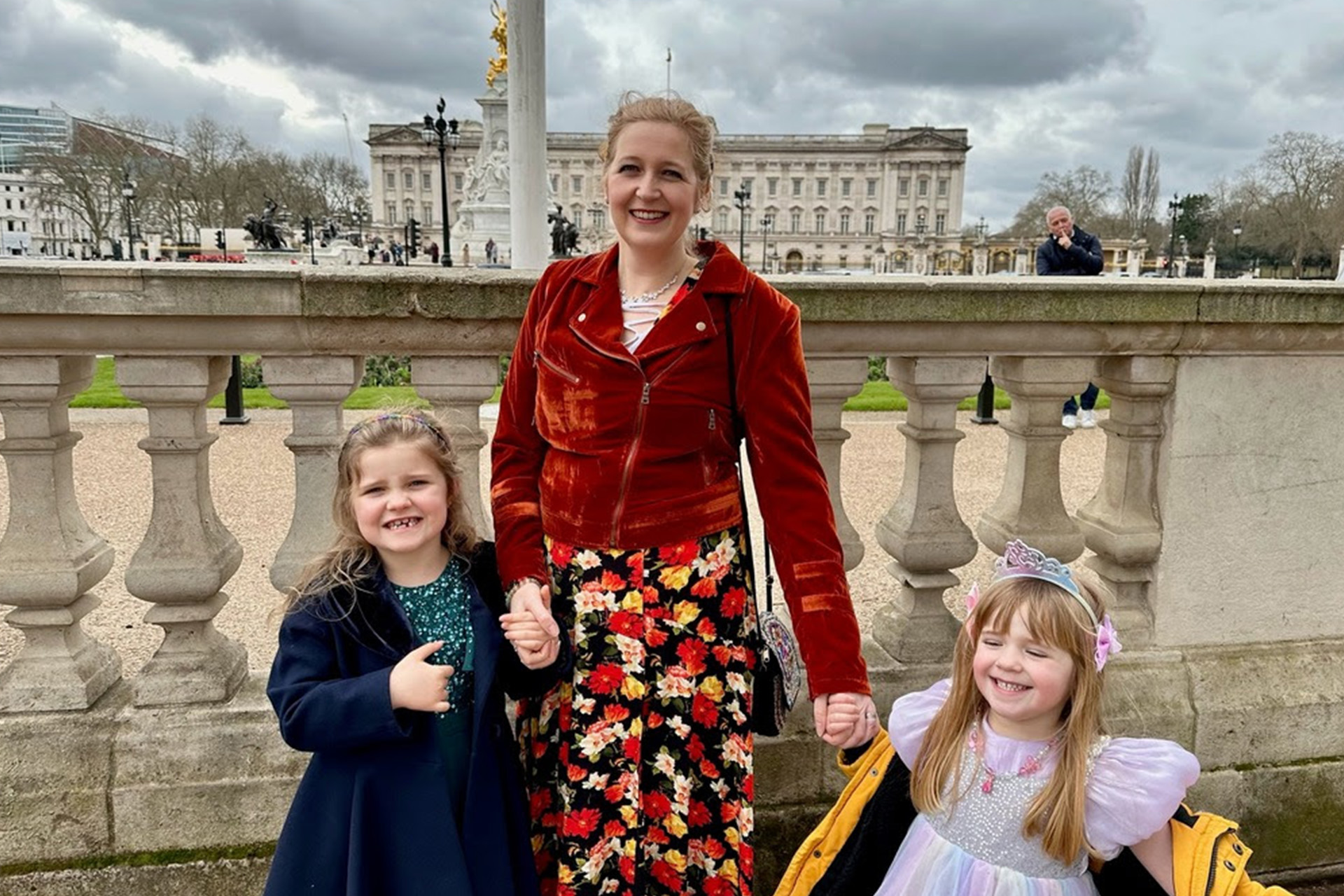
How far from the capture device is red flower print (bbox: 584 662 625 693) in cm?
200

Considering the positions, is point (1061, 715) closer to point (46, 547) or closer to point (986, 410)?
point (46, 547)

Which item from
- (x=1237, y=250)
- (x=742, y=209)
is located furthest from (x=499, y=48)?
(x=1237, y=250)

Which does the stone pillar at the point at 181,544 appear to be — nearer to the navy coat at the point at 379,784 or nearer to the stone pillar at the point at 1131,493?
the navy coat at the point at 379,784

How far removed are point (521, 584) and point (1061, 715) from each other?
1.14 metres

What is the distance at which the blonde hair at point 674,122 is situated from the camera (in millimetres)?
1981

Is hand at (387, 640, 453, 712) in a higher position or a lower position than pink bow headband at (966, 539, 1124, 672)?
lower

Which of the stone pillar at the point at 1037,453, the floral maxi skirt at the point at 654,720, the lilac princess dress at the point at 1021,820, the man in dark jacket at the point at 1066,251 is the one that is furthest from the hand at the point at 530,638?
the man in dark jacket at the point at 1066,251

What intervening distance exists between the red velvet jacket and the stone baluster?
0.48 m

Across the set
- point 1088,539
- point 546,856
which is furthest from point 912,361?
point 546,856

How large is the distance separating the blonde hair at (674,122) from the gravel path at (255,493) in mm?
1726

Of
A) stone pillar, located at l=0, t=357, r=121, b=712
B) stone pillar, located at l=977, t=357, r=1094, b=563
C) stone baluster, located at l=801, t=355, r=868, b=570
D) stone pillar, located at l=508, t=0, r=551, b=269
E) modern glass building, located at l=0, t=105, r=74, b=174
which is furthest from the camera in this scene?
modern glass building, located at l=0, t=105, r=74, b=174

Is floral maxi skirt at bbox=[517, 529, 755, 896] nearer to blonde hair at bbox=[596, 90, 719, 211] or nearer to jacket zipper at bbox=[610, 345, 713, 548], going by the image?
jacket zipper at bbox=[610, 345, 713, 548]

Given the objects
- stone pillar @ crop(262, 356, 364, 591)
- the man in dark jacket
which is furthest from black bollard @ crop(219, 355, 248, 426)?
stone pillar @ crop(262, 356, 364, 591)

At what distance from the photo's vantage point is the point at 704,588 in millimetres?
2023
